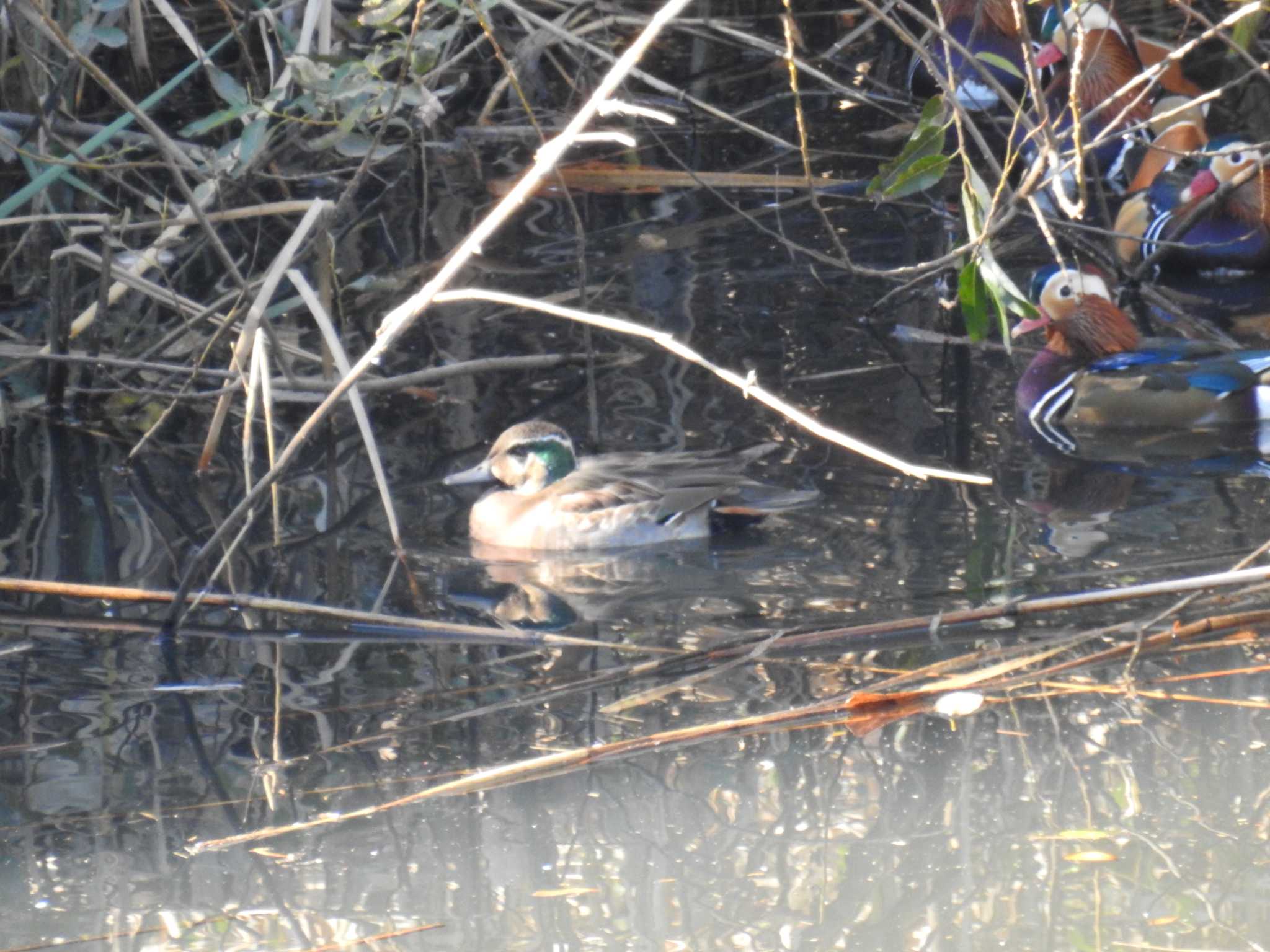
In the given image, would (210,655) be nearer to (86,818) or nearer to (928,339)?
(86,818)

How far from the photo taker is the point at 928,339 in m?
7.14

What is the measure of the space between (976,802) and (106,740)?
2070 millimetres

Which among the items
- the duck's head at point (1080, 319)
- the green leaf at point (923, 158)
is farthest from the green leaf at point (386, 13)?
the duck's head at point (1080, 319)

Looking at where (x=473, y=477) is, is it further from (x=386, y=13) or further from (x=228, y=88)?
(x=386, y=13)

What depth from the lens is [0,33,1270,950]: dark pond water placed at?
132 inches

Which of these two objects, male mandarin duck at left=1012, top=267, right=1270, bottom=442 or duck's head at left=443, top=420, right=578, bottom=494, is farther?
male mandarin duck at left=1012, top=267, right=1270, bottom=442

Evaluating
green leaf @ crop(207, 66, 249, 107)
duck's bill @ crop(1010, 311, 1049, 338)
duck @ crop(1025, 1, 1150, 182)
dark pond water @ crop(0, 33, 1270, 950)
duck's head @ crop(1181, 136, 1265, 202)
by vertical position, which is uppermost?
duck @ crop(1025, 1, 1150, 182)

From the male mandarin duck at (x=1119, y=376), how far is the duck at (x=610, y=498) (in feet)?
4.49

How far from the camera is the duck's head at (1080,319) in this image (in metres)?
7.00

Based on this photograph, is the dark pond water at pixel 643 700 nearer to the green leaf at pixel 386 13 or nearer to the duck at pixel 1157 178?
the green leaf at pixel 386 13

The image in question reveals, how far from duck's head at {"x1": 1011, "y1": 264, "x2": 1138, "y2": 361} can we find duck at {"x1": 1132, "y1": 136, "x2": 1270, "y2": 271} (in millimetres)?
1133

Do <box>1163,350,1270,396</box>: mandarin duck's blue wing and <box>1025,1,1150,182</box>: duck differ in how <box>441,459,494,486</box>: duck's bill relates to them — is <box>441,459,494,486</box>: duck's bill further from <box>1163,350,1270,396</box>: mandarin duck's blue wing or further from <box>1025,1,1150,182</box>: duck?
<box>1025,1,1150,182</box>: duck

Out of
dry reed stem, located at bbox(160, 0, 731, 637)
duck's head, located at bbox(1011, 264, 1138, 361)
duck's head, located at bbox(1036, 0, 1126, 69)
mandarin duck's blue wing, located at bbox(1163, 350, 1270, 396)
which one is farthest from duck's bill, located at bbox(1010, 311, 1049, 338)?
dry reed stem, located at bbox(160, 0, 731, 637)

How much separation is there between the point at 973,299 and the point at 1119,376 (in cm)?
244
